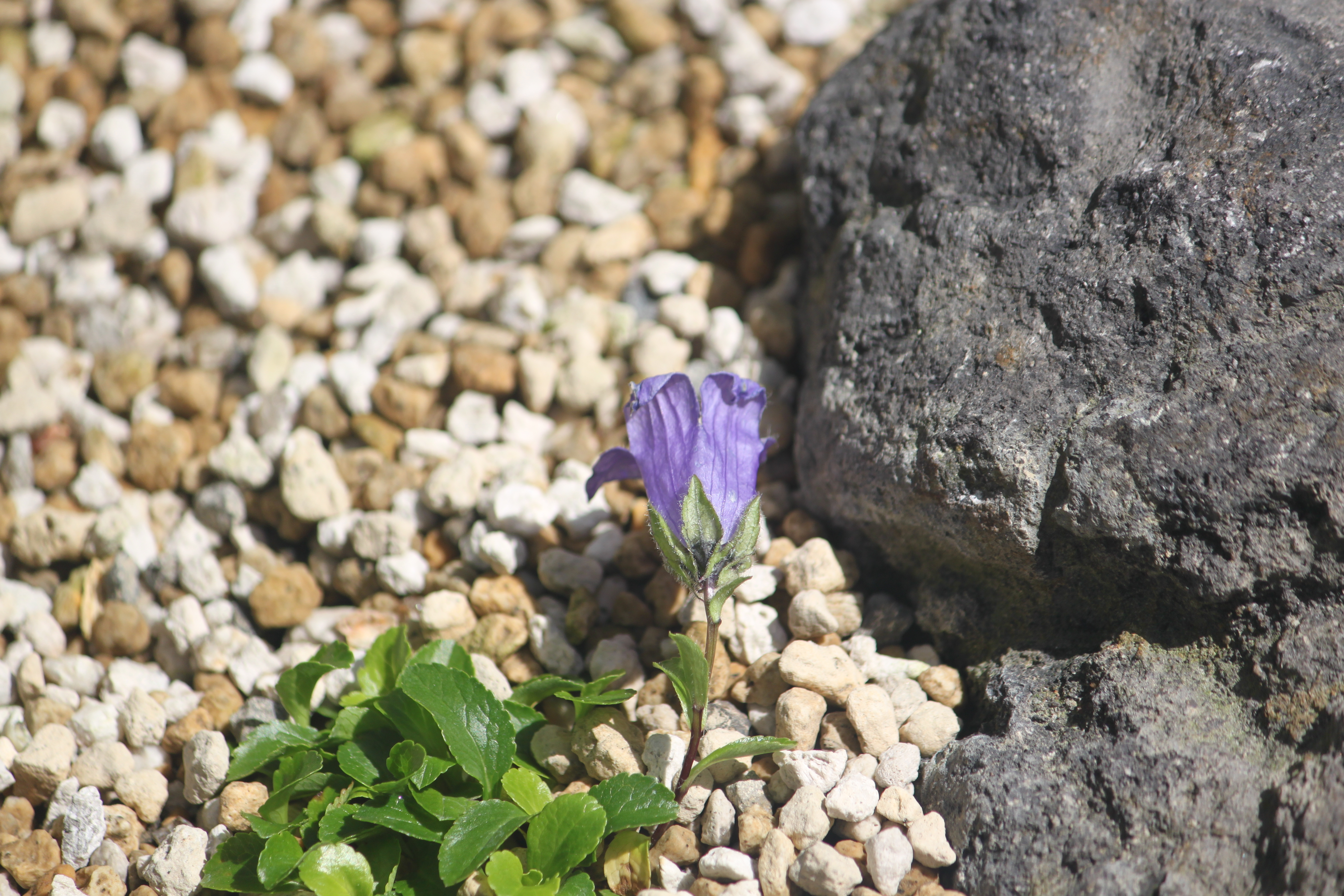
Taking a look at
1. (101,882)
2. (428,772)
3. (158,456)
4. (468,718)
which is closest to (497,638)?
(468,718)

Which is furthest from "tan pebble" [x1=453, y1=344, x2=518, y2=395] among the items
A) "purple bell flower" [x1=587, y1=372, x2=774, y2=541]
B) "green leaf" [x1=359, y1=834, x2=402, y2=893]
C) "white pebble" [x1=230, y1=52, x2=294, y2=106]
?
"white pebble" [x1=230, y1=52, x2=294, y2=106]

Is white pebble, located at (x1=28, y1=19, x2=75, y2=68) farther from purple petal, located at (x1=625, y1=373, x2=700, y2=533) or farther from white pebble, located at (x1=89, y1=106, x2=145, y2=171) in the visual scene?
purple petal, located at (x1=625, y1=373, x2=700, y2=533)

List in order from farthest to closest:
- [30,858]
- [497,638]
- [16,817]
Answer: [497,638]
[16,817]
[30,858]

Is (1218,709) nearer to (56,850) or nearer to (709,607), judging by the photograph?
(709,607)

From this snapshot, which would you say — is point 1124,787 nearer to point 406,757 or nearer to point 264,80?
point 406,757

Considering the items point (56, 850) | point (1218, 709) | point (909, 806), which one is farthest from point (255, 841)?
point (1218, 709)

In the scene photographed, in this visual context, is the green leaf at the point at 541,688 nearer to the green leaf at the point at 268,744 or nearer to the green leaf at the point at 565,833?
the green leaf at the point at 565,833

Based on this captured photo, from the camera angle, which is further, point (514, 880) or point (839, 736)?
point (839, 736)
